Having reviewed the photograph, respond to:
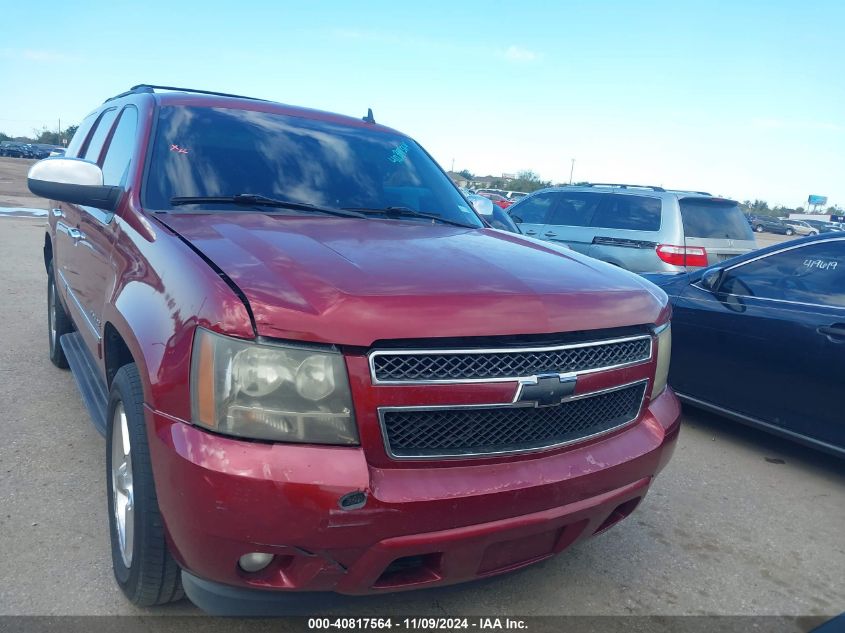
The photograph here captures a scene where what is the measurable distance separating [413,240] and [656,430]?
1162mm

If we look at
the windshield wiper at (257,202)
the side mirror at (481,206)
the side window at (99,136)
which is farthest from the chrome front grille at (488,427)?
the side window at (99,136)

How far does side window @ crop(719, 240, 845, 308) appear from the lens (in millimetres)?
4184

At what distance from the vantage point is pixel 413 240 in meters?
2.72

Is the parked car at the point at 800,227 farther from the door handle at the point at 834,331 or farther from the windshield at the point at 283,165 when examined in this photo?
the windshield at the point at 283,165

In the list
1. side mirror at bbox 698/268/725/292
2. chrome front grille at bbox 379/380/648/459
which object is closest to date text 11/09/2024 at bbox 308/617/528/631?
chrome front grille at bbox 379/380/648/459

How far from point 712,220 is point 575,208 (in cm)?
183

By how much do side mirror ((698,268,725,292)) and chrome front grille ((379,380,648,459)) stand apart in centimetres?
275

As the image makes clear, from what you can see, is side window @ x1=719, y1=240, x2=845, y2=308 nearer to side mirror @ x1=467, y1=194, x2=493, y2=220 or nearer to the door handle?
the door handle

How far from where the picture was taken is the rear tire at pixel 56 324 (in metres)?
4.69

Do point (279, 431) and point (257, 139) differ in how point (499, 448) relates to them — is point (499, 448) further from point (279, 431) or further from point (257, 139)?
point (257, 139)

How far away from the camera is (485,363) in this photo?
6.66 ft

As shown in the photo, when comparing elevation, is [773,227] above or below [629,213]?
below

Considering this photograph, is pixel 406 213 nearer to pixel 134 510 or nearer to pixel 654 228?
pixel 134 510

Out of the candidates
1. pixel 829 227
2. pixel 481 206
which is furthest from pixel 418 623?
pixel 829 227
